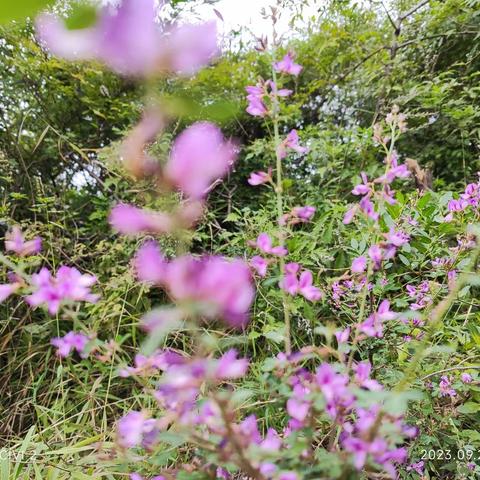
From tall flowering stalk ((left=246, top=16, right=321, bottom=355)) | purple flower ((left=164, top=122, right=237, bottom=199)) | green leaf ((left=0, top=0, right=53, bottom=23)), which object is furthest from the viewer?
tall flowering stalk ((left=246, top=16, right=321, bottom=355))

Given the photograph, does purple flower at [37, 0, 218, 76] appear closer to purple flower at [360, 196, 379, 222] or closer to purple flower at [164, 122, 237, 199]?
purple flower at [164, 122, 237, 199]

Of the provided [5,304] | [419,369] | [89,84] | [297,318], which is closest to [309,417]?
[419,369]

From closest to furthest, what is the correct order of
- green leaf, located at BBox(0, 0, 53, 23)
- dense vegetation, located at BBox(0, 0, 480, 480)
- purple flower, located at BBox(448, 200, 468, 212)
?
green leaf, located at BBox(0, 0, 53, 23)
dense vegetation, located at BBox(0, 0, 480, 480)
purple flower, located at BBox(448, 200, 468, 212)

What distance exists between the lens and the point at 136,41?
309 mm

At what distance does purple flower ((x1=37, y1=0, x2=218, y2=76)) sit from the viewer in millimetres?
291

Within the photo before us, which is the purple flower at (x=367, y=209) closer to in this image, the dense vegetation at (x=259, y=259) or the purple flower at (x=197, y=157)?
the dense vegetation at (x=259, y=259)

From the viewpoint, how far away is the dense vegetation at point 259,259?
504 millimetres

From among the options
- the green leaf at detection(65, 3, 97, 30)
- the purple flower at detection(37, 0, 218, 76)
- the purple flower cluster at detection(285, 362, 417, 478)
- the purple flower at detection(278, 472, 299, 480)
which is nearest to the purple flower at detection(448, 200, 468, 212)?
the purple flower cluster at detection(285, 362, 417, 478)

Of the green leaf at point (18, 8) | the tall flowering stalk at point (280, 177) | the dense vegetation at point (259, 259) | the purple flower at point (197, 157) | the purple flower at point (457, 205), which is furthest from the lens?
the purple flower at point (457, 205)

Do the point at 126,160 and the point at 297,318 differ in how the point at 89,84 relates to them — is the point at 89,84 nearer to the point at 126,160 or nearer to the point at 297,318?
the point at 297,318

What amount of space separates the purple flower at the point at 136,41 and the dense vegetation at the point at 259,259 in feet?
0.03

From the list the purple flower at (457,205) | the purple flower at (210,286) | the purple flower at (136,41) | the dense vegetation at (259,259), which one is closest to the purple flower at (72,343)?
the dense vegetation at (259,259)

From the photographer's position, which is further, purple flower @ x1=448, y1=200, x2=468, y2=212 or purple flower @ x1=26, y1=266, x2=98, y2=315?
purple flower @ x1=448, y1=200, x2=468, y2=212

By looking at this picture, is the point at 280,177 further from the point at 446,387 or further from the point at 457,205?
the point at 446,387
